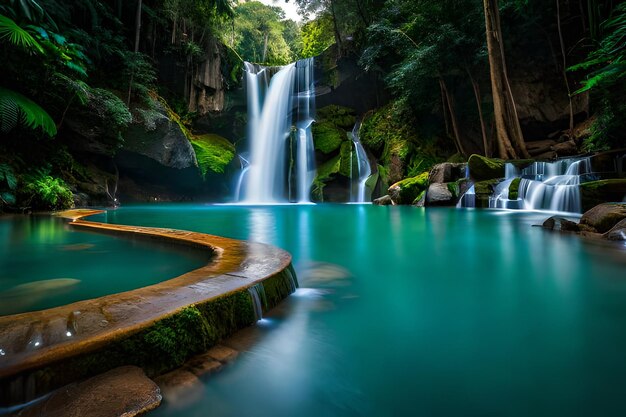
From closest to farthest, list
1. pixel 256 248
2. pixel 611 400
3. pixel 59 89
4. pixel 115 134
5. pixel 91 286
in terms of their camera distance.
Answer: pixel 611 400
pixel 91 286
pixel 256 248
pixel 59 89
pixel 115 134

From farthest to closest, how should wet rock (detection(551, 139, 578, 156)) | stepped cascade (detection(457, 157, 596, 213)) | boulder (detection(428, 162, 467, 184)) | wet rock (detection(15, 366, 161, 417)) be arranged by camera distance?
1. wet rock (detection(551, 139, 578, 156))
2. boulder (detection(428, 162, 467, 184))
3. stepped cascade (detection(457, 157, 596, 213))
4. wet rock (detection(15, 366, 161, 417))

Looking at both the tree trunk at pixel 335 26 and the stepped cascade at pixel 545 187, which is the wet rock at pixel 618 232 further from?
Result: the tree trunk at pixel 335 26

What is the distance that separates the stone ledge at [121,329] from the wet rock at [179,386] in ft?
0.18

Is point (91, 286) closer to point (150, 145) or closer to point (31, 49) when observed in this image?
point (31, 49)

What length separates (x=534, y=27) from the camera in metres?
14.7

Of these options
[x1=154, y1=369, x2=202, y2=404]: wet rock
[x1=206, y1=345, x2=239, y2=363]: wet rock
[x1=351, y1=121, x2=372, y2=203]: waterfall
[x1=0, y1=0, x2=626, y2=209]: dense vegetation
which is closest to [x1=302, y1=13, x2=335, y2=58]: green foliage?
[x1=0, y1=0, x2=626, y2=209]: dense vegetation

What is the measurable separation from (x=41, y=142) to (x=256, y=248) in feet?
38.6

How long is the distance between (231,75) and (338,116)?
6993mm

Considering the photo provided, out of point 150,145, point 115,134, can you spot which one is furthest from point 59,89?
point 150,145

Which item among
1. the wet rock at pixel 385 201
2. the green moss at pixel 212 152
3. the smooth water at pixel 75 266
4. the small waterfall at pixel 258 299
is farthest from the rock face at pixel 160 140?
the small waterfall at pixel 258 299

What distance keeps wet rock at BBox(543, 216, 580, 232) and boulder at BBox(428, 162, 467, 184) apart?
6664 mm

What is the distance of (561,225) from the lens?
19.9 ft

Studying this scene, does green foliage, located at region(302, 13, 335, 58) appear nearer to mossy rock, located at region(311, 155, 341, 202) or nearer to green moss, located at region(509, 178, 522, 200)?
mossy rock, located at region(311, 155, 341, 202)

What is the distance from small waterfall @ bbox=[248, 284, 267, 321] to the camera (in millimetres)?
2100
